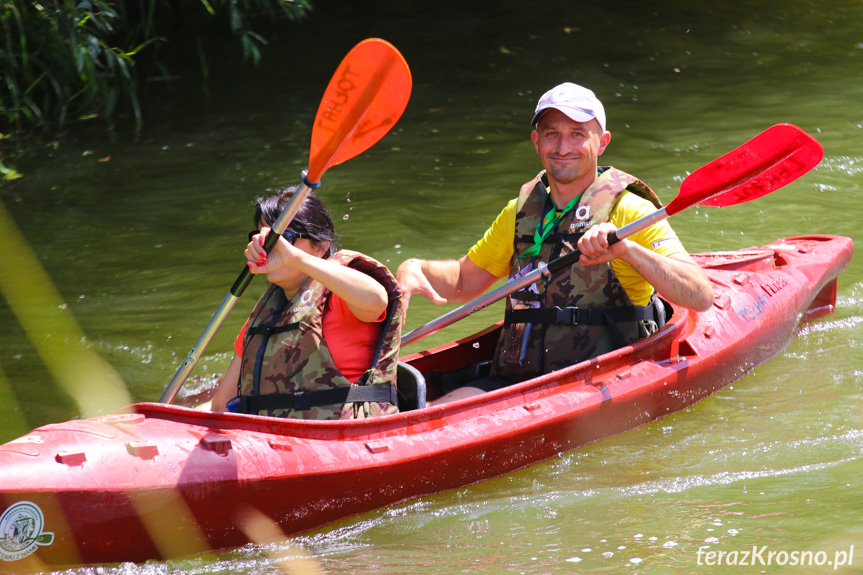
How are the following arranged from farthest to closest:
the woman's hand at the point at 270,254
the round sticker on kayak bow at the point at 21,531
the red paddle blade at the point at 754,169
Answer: the red paddle blade at the point at 754,169 → the woman's hand at the point at 270,254 → the round sticker on kayak bow at the point at 21,531

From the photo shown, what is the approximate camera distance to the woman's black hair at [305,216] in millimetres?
3016

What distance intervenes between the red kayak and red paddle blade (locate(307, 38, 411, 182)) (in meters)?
0.81

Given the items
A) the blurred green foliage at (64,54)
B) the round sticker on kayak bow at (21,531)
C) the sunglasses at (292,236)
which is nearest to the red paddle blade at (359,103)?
the sunglasses at (292,236)

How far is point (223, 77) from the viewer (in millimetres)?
9625

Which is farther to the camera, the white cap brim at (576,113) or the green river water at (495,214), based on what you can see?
the white cap brim at (576,113)

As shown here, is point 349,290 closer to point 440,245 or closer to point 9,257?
point 440,245

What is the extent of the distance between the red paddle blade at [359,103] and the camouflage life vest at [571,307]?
0.83 m

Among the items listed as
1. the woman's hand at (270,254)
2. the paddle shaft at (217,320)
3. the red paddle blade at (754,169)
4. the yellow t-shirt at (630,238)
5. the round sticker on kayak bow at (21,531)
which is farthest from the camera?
the red paddle blade at (754,169)

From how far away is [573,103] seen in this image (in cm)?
355

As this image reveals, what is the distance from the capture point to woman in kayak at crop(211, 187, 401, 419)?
305 centimetres

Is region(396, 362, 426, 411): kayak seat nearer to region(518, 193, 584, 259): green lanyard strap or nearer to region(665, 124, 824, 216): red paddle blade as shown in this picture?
region(518, 193, 584, 259): green lanyard strap

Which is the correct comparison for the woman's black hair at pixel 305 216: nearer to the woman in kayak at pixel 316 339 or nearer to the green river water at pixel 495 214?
the woman in kayak at pixel 316 339

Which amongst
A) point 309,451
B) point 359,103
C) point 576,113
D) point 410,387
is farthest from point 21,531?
point 576,113

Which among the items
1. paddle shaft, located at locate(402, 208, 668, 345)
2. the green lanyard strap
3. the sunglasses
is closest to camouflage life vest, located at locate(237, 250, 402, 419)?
the sunglasses
